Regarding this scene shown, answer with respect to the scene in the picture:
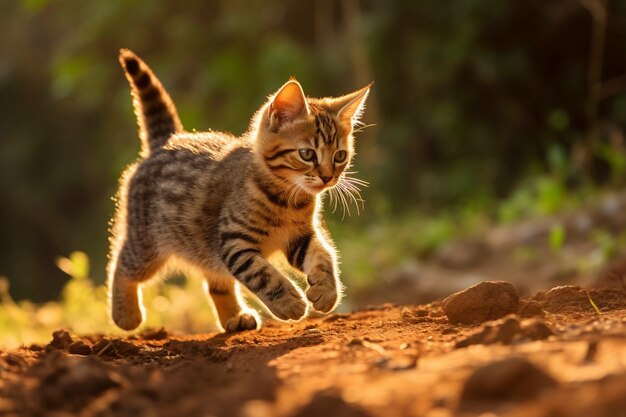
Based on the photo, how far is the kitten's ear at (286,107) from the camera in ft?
15.0

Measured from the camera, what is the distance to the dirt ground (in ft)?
6.39

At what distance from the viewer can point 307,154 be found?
455 centimetres

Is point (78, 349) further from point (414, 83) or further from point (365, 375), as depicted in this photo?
point (414, 83)

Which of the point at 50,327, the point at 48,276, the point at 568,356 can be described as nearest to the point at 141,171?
the point at 50,327

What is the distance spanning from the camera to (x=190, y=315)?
751cm

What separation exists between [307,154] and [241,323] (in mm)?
921

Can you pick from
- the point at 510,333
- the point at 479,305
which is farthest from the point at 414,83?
the point at 510,333

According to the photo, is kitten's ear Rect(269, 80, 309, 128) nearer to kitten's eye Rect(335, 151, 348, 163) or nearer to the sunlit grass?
kitten's eye Rect(335, 151, 348, 163)

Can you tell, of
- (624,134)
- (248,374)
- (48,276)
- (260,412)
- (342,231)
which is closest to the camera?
(260,412)

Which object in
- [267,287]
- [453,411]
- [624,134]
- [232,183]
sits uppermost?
[624,134]

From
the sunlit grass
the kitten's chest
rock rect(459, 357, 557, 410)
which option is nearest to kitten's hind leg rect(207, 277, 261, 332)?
the kitten's chest

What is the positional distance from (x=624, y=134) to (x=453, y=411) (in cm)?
817

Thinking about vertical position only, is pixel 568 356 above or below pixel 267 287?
below

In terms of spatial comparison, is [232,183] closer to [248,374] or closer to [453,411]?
[248,374]
